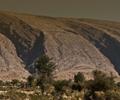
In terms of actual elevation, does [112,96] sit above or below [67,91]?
below

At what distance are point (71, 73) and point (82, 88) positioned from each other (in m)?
95.0

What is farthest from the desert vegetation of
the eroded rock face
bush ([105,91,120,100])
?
the eroded rock face

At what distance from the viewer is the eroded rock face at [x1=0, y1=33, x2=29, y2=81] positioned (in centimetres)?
15275

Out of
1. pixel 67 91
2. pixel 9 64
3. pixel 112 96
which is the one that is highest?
pixel 9 64

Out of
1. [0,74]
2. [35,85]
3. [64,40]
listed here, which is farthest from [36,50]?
[35,85]

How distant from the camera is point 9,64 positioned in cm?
16075

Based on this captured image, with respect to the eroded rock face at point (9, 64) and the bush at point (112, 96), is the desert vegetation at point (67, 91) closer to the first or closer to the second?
the bush at point (112, 96)

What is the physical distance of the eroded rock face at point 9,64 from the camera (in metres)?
153

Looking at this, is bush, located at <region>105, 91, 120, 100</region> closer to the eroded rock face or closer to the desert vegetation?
the desert vegetation

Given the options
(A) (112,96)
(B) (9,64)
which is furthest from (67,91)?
(B) (9,64)

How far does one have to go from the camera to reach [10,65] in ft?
528

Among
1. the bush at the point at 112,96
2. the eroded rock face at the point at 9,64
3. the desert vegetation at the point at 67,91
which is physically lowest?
the bush at the point at 112,96

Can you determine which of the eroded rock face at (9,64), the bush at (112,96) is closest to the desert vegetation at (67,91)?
the bush at (112,96)

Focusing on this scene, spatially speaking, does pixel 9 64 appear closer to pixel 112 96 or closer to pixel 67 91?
pixel 67 91
